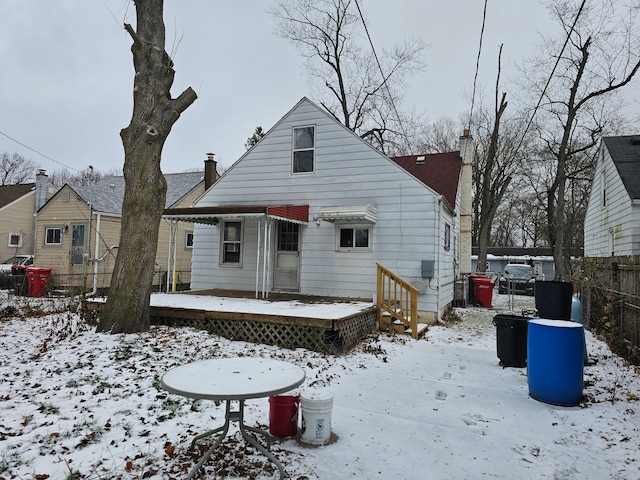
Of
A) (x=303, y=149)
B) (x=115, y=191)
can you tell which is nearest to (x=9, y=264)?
(x=115, y=191)

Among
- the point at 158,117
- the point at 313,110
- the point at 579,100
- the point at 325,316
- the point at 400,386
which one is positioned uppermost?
the point at 579,100

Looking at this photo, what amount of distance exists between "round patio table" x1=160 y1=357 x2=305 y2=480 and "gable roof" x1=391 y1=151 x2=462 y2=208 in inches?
403

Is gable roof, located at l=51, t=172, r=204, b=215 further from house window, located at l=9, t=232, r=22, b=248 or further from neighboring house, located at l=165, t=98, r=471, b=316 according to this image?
house window, located at l=9, t=232, r=22, b=248

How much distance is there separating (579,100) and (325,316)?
751 inches

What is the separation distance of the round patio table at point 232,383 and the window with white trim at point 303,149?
7.93 m

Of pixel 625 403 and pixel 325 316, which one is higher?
pixel 325 316

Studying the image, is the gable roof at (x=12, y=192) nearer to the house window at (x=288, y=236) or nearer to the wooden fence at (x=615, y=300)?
the house window at (x=288, y=236)

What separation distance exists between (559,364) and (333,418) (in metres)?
2.86

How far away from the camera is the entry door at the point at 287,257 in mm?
10977

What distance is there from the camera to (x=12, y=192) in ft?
82.7

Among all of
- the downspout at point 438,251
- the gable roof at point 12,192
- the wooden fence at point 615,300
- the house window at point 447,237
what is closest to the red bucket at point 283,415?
the wooden fence at point 615,300

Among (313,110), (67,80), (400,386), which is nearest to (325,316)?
(400,386)

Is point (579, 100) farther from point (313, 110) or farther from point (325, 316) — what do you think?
point (325, 316)

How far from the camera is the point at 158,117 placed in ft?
23.1
